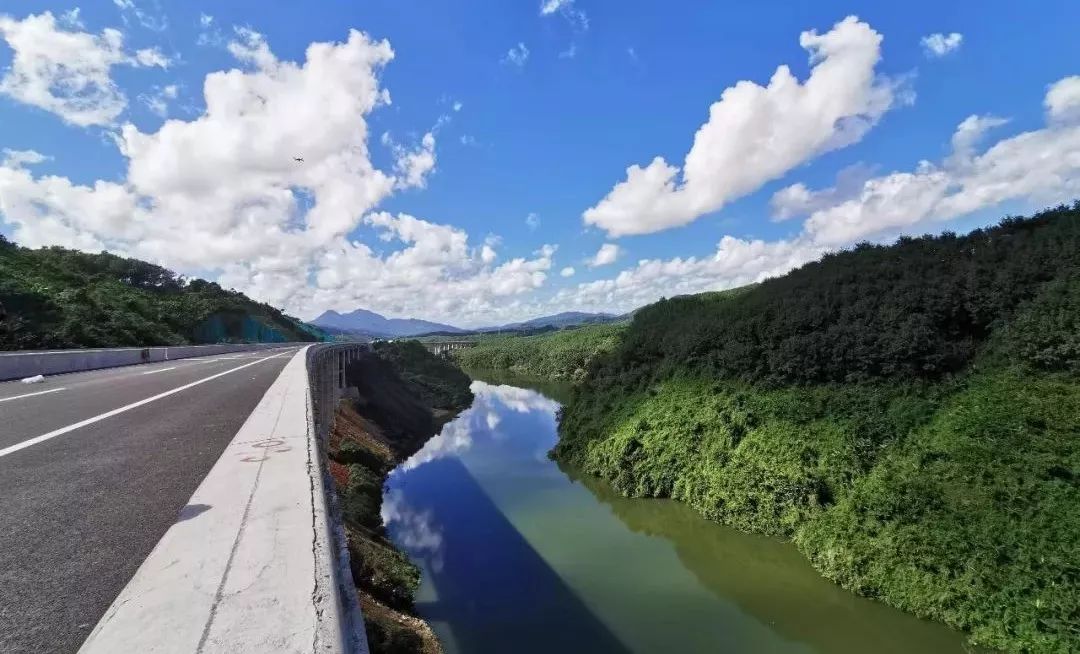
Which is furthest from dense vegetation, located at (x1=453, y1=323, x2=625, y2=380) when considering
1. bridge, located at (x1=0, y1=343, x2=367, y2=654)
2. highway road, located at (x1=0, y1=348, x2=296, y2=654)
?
bridge, located at (x1=0, y1=343, x2=367, y2=654)

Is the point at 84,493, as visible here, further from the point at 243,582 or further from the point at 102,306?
the point at 102,306

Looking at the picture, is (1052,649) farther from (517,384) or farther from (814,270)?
(517,384)

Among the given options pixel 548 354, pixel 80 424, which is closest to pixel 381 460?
pixel 80 424

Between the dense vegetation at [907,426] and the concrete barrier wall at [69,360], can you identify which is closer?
the dense vegetation at [907,426]

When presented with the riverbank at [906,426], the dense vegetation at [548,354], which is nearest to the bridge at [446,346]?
the dense vegetation at [548,354]

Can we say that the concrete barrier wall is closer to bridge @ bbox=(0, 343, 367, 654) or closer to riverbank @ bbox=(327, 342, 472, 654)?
riverbank @ bbox=(327, 342, 472, 654)

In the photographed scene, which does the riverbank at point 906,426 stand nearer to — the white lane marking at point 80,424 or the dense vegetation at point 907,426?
the dense vegetation at point 907,426
